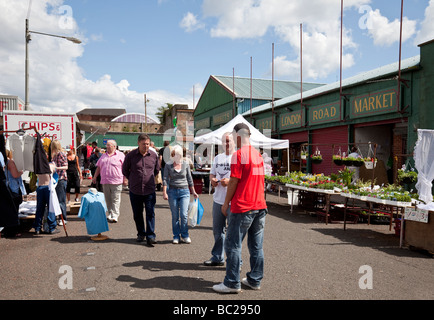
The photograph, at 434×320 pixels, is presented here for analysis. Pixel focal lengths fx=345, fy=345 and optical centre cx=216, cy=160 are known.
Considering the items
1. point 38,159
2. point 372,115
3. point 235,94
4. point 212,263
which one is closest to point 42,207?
point 38,159

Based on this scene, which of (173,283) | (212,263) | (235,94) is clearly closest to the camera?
(173,283)

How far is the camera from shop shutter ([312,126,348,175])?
1662cm

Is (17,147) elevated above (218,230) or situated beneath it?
elevated above

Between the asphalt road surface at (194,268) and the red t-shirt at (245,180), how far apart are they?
1.11m

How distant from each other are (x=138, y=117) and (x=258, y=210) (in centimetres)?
9001

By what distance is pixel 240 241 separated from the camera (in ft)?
13.9

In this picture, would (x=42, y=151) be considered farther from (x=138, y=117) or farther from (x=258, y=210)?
(x=138, y=117)

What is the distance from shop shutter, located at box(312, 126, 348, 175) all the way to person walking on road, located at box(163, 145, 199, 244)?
438 inches

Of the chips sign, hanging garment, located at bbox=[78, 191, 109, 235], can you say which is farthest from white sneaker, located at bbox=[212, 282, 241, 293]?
the chips sign

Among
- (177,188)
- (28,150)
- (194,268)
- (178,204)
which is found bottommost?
(194,268)

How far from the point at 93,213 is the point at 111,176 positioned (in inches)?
70.6

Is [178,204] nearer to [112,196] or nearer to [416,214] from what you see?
[112,196]

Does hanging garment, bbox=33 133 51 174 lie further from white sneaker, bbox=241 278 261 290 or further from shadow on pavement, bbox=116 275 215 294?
white sneaker, bbox=241 278 261 290

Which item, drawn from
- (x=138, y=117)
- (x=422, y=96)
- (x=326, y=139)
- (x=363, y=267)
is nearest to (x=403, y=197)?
(x=363, y=267)
